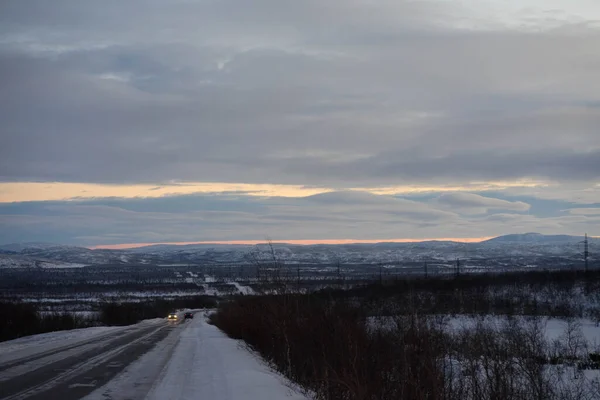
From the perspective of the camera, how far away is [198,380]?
666 inches

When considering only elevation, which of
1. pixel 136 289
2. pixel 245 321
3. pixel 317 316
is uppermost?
pixel 317 316

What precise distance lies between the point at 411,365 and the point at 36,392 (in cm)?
888

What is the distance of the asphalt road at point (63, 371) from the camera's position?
13.9 meters

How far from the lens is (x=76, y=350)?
26.0 meters

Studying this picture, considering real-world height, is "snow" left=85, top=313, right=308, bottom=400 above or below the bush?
above

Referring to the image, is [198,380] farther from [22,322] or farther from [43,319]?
[43,319]

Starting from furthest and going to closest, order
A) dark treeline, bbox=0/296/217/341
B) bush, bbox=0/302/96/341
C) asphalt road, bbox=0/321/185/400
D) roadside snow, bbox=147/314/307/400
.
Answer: dark treeline, bbox=0/296/217/341
bush, bbox=0/302/96/341
roadside snow, bbox=147/314/307/400
asphalt road, bbox=0/321/185/400

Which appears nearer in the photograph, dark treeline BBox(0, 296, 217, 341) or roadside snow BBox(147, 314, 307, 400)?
roadside snow BBox(147, 314, 307, 400)

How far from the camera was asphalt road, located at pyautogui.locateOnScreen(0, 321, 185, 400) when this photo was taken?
13891 mm

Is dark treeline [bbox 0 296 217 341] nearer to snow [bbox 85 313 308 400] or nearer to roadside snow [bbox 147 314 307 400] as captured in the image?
snow [bbox 85 313 308 400]

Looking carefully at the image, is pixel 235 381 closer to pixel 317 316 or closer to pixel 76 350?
pixel 317 316

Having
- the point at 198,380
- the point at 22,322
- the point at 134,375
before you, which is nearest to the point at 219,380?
the point at 198,380

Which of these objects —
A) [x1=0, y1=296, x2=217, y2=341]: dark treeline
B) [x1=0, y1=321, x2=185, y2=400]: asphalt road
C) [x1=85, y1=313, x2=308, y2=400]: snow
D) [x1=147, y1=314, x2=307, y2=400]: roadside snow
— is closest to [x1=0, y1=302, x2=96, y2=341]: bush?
[x1=0, y1=296, x2=217, y2=341]: dark treeline

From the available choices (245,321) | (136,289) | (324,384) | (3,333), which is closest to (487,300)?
(245,321)
